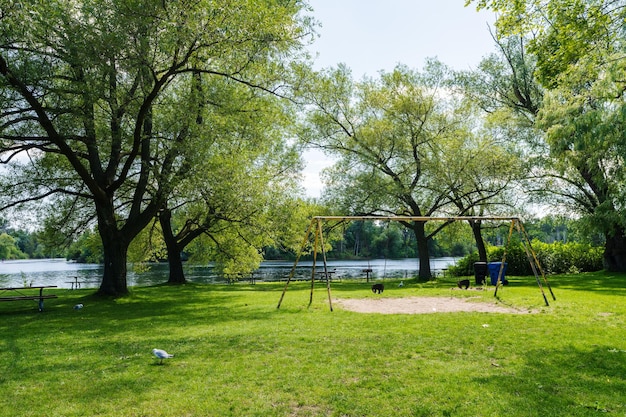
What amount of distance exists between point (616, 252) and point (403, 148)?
1378 centimetres

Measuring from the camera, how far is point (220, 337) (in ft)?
30.6

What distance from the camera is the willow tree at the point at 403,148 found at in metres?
24.9

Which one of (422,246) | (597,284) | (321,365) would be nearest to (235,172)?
(321,365)

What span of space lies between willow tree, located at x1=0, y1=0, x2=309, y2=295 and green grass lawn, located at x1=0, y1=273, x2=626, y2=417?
587 cm

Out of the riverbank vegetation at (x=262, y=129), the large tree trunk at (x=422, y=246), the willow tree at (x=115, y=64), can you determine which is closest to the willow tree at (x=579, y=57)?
the riverbank vegetation at (x=262, y=129)

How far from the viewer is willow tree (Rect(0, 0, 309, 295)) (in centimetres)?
1220

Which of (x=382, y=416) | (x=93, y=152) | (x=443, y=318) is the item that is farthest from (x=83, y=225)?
(x=382, y=416)

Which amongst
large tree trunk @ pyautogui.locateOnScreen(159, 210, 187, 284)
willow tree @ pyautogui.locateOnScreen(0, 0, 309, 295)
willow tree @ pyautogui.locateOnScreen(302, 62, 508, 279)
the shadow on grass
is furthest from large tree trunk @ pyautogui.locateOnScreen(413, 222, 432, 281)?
large tree trunk @ pyautogui.locateOnScreen(159, 210, 187, 284)

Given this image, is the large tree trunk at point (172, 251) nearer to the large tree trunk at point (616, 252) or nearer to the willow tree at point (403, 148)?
the willow tree at point (403, 148)

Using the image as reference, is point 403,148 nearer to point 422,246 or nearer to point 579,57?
point 422,246

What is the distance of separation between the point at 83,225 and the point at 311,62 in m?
12.4

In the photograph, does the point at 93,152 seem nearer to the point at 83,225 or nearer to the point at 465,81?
the point at 83,225

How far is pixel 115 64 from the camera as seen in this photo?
1395 cm

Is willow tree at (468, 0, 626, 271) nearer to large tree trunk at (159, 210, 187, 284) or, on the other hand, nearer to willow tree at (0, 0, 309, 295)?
willow tree at (0, 0, 309, 295)
